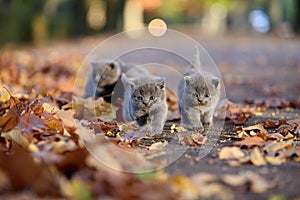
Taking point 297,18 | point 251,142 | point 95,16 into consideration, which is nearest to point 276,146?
point 251,142

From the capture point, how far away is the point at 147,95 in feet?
15.2

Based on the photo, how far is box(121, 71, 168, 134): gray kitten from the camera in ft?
15.1

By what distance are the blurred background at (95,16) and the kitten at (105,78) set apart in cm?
1331

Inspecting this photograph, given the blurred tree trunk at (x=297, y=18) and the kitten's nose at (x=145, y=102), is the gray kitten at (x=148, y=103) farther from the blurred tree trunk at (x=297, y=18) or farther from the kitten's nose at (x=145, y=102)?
the blurred tree trunk at (x=297, y=18)

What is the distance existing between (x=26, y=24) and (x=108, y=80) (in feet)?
52.7

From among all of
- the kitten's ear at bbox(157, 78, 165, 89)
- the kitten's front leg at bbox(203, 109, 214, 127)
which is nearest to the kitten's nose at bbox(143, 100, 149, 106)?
the kitten's ear at bbox(157, 78, 165, 89)

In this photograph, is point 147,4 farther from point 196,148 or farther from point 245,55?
point 196,148

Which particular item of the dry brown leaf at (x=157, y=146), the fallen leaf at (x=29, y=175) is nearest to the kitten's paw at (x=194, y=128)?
the dry brown leaf at (x=157, y=146)

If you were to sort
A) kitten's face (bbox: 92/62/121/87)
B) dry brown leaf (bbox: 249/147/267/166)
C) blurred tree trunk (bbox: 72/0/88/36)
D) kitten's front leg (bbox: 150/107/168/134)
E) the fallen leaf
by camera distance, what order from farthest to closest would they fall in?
blurred tree trunk (bbox: 72/0/88/36), kitten's face (bbox: 92/62/121/87), kitten's front leg (bbox: 150/107/168/134), dry brown leaf (bbox: 249/147/267/166), the fallen leaf

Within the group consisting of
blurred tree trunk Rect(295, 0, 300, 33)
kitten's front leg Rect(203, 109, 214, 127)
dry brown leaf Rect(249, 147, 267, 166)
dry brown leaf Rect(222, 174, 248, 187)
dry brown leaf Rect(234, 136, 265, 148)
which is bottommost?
blurred tree trunk Rect(295, 0, 300, 33)

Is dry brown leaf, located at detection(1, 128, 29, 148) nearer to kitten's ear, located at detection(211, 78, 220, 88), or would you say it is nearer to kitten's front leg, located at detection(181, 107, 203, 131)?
kitten's front leg, located at detection(181, 107, 203, 131)

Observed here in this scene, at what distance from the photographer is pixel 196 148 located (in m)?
3.87

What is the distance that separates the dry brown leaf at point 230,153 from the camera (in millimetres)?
3549

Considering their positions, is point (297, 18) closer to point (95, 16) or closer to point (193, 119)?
point (95, 16)
